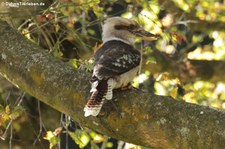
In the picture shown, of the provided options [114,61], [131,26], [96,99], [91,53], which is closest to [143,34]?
[131,26]

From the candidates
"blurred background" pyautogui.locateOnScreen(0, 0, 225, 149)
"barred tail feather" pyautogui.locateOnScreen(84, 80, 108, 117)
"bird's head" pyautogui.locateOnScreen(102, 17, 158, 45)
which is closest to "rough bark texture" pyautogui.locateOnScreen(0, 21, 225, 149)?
"barred tail feather" pyautogui.locateOnScreen(84, 80, 108, 117)

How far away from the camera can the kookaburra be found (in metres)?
3.07

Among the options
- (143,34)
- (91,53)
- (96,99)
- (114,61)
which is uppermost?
(96,99)

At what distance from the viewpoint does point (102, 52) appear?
12.6 feet

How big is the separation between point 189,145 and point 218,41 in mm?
5195

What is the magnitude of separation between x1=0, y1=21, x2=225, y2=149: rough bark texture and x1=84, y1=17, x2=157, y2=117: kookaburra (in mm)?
83

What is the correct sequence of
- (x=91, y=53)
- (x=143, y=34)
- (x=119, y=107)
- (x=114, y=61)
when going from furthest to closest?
(x=91, y=53), (x=143, y=34), (x=114, y=61), (x=119, y=107)

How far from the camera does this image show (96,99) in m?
2.97

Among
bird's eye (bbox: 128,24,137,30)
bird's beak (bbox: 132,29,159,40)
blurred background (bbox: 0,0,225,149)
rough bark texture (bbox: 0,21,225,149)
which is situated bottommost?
blurred background (bbox: 0,0,225,149)

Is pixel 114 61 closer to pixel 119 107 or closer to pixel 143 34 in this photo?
pixel 119 107

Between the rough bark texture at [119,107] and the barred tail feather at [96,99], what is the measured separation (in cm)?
6

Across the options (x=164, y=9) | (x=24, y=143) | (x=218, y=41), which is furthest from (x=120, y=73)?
(x=218, y=41)

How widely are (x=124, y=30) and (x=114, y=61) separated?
909 mm

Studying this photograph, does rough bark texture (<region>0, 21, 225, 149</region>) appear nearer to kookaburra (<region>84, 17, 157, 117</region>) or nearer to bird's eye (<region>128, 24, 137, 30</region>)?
kookaburra (<region>84, 17, 157, 117</region>)
